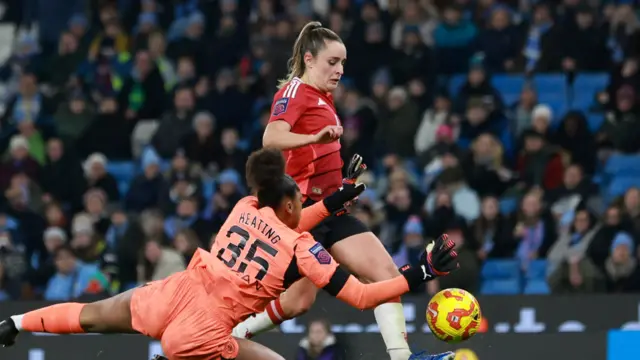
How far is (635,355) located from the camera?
9586 millimetres

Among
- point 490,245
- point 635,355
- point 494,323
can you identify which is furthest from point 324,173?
point 490,245

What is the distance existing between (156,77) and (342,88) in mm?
2342

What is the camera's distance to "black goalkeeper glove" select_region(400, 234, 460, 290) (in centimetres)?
762

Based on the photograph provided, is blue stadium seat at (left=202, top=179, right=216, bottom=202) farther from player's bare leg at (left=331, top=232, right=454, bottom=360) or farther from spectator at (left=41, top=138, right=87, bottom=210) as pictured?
player's bare leg at (left=331, top=232, right=454, bottom=360)

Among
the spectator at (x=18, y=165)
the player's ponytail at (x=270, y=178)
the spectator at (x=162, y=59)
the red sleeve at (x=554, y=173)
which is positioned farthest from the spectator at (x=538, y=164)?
the player's ponytail at (x=270, y=178)

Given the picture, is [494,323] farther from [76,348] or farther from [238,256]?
[238,256]

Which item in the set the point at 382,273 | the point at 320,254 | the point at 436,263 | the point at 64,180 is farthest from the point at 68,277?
the point at 436,263

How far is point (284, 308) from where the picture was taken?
9.00 metres

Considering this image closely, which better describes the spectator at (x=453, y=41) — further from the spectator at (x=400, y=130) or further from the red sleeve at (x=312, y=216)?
the red sleeve at (x=312, y=216)

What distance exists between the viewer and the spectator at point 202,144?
15281mm

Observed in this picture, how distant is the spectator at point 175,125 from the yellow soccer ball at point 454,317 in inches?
303

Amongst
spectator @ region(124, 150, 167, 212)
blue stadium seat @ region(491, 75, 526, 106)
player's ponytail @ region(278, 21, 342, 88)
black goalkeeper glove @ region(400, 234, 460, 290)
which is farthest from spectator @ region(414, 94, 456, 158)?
black goalkeeper glove @ region(400, 234, 460, 290)

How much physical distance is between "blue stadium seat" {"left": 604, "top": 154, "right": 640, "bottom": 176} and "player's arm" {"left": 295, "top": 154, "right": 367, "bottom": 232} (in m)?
6.96

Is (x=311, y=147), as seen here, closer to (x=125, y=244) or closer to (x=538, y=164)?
(x=125, y=244)
